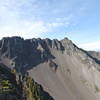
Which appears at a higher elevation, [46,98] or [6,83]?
[6,83]

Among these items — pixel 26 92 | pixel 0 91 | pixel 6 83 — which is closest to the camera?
pixel 0 91

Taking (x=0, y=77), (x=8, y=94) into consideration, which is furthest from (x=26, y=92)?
(x=8, y=94)

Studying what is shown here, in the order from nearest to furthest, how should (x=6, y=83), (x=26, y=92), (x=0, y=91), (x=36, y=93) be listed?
1. (x=0, y=91)
2. (x=6, y=83)
3. (x=26, y=92)
4. (x=36, y=93)

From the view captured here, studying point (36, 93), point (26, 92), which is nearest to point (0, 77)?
point (26, 92)

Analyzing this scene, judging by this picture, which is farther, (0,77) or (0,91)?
(0,77)

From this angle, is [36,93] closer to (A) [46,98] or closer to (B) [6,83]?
(A) [46,98]

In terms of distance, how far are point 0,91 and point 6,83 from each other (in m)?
6.62

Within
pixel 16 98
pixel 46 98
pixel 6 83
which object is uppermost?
pixel 6 83

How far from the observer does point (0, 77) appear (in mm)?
84750

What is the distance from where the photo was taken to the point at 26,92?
10375 centimetres

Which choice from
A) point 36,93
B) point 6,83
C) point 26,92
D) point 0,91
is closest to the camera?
point 0,91

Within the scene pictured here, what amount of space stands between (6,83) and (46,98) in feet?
165

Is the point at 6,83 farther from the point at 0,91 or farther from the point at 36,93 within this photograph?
the point at 36,93

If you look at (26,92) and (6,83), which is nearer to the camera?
(6,83)
